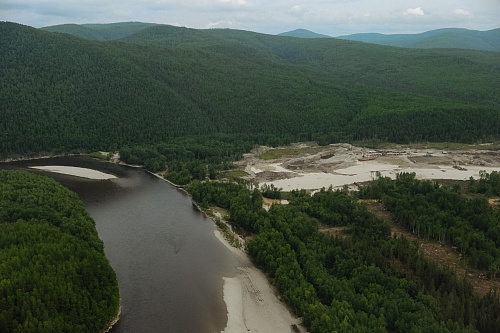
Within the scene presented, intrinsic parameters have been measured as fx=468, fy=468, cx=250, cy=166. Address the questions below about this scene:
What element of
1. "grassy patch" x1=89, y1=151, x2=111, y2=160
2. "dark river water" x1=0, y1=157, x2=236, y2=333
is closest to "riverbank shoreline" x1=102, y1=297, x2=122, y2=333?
"dark river water" x1=0, y1=157, x2=236, y2=333

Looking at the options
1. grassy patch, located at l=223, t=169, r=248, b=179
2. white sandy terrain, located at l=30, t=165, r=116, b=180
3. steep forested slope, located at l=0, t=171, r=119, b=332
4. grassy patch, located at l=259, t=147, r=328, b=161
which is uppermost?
steep forested slope, located at l=0, t=171, r=119, b=332

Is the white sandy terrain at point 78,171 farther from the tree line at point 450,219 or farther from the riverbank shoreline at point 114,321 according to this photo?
the tree line at point 450,219

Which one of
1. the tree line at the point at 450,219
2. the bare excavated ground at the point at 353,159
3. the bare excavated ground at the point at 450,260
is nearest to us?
the bare excavated ground at the point at 450,260

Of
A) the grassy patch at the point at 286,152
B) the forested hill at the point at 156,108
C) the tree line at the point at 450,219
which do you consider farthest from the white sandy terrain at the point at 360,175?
the forested hill at the point at 156,108

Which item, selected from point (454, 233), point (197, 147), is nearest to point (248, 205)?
point (454, 233)

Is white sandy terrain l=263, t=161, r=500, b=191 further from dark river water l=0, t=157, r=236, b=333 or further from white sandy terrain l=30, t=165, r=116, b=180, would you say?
white sandy terrain l=30, t=165, r=116, b=180

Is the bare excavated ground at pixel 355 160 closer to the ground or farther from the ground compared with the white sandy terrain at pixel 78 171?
farther from the ground

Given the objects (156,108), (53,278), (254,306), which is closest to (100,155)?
(156,108)

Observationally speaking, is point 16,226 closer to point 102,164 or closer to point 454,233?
point 454,233
